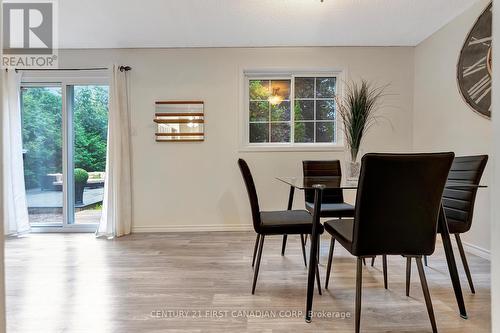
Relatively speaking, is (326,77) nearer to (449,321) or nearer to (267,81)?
(267,81)

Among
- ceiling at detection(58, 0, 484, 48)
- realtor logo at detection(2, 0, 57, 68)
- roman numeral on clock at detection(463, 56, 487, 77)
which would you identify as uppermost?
ceiling at detection(58, 0, 484, 48)

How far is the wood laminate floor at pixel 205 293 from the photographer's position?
5.24ft

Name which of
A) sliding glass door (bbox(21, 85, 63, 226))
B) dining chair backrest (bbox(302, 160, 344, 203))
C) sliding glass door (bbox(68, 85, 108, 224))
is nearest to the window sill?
dining chair backrest (bbox(302, 160, 344, 203))

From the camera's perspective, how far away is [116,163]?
3.35 meters

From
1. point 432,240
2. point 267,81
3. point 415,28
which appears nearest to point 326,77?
point 267,81

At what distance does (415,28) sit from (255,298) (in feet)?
10.7

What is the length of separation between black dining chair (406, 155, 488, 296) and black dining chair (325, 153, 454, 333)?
0.48 meters

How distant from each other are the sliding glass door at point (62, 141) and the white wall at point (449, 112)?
157 inches

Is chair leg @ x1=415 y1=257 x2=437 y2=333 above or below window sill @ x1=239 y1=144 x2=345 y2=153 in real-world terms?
below

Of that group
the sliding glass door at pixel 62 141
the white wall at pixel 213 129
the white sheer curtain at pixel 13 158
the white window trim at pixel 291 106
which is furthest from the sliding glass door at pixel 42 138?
the white window trim at pixel 291 106

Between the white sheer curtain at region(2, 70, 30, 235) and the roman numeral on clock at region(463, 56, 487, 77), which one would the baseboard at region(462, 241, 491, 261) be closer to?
the roman numeral on clock at region(463, 56, 487, 77)

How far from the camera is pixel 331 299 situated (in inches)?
72.9

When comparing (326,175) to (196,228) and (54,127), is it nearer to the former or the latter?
(196,228)

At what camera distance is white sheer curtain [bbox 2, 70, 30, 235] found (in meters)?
3.40
